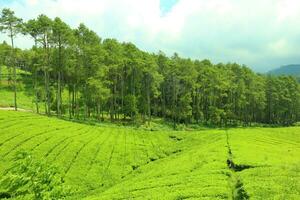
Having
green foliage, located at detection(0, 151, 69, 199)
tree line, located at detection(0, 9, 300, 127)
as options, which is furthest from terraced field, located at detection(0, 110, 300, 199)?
tree line, located at detection(0, 9, 300, 127)

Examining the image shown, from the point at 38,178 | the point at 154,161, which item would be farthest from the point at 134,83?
the point at 38,178

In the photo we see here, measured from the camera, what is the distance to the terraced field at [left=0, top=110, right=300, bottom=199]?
27500 millimetres

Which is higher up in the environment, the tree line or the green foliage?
the tree line

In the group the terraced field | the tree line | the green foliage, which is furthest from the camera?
the tree line

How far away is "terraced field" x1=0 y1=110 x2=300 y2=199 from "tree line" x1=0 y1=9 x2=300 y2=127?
906 inches

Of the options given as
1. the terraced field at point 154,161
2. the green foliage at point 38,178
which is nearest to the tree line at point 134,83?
the terraced field at point 154,161

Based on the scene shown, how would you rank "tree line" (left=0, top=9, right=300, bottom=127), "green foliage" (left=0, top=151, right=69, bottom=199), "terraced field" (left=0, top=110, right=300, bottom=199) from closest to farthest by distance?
"green foliage" (left=0, top=151, right=69, bottom=199)
"terraced field" (left=0, top=110, right=300, bottom=199)
"tree line" (left=0, top=9, right=300, bottom=127)

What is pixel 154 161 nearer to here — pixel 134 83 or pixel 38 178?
pixel 38 178

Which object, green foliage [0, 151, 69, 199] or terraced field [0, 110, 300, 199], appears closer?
green foliage [0, 151, 69, 199]

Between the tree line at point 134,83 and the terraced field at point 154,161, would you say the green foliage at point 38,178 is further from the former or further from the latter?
the tree line at point 134,83

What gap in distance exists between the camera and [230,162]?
123 ft

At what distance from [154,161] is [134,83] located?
180 ft

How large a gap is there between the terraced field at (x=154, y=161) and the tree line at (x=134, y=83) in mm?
23010

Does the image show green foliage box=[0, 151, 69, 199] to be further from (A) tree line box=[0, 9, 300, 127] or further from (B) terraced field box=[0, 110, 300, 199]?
(A) tree line box=[0, 9, 300, 127]
